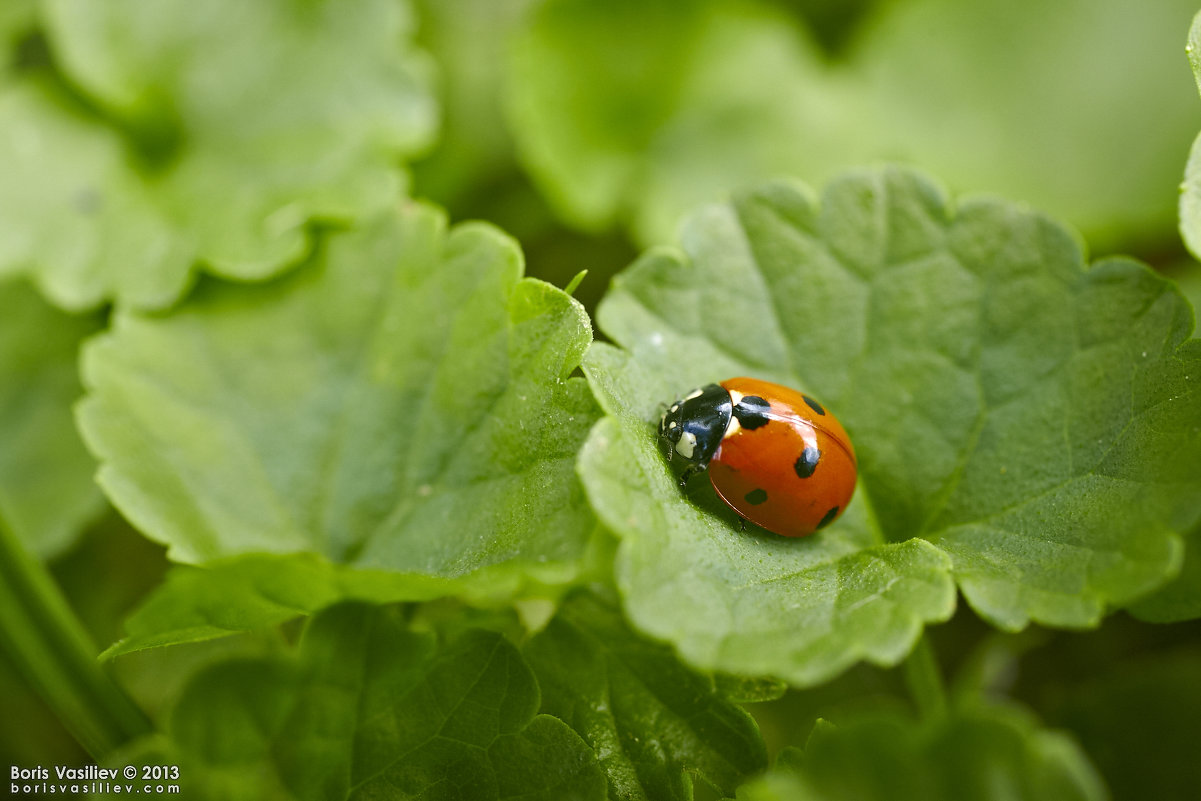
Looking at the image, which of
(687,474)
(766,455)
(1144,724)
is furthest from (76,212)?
(1144,724)

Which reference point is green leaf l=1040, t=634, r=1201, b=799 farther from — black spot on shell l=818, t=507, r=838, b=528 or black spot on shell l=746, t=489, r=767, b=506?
black spot on shell l=746, t=489, r=767, b=506

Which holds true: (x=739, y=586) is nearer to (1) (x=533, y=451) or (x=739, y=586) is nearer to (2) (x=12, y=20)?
(1) (x=533, y=451)

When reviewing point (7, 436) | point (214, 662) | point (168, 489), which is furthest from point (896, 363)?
point (7, 436)

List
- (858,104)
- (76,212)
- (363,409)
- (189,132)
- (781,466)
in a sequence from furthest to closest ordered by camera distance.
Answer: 1. (858,104)
2. (189,132)
3. (76,212)
4. (363,409)
5. (781,466)

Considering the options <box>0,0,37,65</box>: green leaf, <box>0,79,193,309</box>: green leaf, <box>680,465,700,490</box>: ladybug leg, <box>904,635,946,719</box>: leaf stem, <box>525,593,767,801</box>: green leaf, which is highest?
<box>0,0,37,65</box>: green leaf

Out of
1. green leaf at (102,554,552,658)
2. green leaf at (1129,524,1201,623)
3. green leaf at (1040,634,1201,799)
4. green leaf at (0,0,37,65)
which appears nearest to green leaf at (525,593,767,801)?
green leaf at (102,554,552,658)
